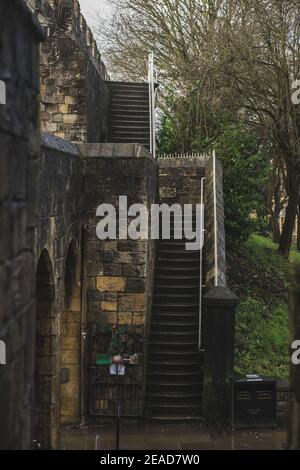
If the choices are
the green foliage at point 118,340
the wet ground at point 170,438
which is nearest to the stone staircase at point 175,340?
the wet ground at point 170,438

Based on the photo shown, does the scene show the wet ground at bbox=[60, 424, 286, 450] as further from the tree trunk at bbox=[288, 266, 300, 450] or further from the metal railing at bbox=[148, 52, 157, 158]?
the metal railing at bbox=[148, 52, 157, 158]

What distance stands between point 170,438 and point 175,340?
2315 mm

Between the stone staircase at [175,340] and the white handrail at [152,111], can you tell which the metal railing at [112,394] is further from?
the white handrail at [152,111]

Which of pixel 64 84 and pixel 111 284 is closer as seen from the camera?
pixel 111 284

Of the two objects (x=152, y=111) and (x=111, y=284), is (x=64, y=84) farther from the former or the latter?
(x=111, y=284)

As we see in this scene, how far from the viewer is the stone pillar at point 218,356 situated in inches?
422

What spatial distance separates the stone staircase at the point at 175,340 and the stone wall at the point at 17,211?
8156mm

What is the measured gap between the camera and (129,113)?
62.3ft

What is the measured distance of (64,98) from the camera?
47.9 ft

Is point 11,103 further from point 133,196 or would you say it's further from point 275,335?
point 275,335

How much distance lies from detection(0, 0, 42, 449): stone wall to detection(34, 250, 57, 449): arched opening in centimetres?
571

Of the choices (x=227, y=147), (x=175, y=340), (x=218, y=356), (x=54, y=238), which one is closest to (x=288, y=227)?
(x=227, y=147)

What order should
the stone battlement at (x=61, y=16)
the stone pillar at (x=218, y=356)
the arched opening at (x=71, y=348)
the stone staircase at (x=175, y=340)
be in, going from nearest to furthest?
the stone pillar at (x=218, y=356) < the arched opening at (x=71, y=348) < the stone staircase at (x=175, y=340) < the stone battlement at (x=61, y=16)
